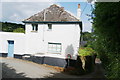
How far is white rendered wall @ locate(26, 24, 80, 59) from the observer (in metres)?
14.9

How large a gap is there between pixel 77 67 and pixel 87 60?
2190 millimetres

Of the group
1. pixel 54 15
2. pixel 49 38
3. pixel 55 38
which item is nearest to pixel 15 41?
Answer: pixel 49 38

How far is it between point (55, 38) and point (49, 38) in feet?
2.73

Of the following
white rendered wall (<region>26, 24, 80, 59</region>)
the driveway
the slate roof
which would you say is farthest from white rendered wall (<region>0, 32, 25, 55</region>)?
the driveway

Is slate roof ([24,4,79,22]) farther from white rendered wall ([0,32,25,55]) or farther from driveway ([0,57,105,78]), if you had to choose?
driveway ([0,57,105,78])

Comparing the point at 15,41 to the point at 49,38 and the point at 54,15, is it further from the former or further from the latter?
the point at 54,15

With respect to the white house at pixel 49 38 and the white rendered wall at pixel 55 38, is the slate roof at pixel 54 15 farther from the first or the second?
the white rendered wall at pixel 55 38

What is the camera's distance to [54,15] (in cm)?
1634

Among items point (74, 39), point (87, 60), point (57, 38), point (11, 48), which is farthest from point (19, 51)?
point (87, 60)

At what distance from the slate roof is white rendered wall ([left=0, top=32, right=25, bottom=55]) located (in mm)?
2853

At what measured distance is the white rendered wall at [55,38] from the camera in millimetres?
14930

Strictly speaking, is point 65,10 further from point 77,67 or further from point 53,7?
point 77,67

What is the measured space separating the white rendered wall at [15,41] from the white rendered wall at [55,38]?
0.82m

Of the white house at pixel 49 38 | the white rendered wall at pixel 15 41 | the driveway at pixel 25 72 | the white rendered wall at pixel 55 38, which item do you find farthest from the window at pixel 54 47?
the white rendered wall at pixel 15 41
